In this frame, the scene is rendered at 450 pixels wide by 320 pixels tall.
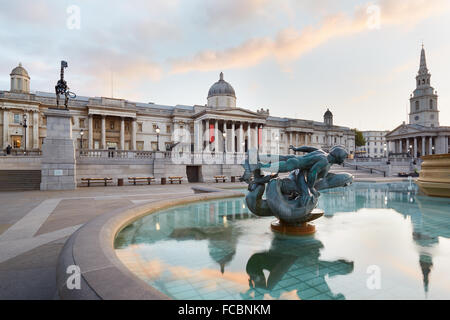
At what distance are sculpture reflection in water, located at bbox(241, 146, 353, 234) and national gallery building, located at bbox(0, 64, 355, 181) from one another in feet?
114

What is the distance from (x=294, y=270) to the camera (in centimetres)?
443

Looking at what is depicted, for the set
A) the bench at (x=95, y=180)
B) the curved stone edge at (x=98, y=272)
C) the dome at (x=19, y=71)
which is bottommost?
the bench at (x=95, y=180)

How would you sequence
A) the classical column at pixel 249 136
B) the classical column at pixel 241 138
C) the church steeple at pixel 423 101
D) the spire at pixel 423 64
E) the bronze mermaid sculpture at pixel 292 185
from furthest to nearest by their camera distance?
the spire at pixel 423 64
the church steeple at pixel 423 101
the classical column at pixel 249 136
the classical column at pixel 241 138
the bronze mermaid sculpture at pixel 292 185

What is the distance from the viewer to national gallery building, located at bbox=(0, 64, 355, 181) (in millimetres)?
45875

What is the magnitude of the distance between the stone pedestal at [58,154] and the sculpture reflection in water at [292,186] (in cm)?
1778

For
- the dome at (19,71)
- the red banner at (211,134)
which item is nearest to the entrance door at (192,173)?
the red banner at (211,134)

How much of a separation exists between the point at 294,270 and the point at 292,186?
105 inches

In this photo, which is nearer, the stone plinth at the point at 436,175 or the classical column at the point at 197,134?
the stone plinth at the point at 436,175

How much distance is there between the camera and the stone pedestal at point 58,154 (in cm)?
1898

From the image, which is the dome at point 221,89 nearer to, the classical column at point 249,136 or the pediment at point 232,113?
the pediment at point 232,113

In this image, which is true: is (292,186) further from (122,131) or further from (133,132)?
(133,132)

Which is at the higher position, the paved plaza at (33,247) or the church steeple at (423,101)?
the church steeple at (423,101)

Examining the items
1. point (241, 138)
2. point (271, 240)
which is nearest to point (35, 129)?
point (241, 138)
